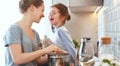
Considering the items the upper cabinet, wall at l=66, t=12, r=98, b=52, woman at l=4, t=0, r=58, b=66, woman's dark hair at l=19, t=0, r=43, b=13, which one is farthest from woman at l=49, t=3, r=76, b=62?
wall at l=66, t=12, r=98, b=52

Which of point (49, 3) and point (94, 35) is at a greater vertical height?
point (49, 3)

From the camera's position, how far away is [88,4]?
220cm

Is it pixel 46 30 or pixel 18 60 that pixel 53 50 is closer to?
pixel 18 60

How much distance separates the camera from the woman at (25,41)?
49.9 inches

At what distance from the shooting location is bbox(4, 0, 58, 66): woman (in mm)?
1268

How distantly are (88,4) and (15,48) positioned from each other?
1.13 m

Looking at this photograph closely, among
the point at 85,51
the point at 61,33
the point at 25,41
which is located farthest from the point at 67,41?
the point at 25,41

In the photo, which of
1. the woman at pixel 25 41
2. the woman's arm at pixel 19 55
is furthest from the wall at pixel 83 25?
the woman's arm at pixel 19 55

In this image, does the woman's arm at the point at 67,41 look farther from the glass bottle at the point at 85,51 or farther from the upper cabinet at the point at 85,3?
the upper cabinet at the point at 85,3

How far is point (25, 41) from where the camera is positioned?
133cm

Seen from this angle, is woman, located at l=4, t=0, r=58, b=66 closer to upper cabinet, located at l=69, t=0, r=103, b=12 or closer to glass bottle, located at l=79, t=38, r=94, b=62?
glass bottle, located at l=79, t=38, r=94, b=62

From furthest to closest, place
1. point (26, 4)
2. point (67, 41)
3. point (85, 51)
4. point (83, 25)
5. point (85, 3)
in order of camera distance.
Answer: point (83, 25)
point (85, 3)
point (85, 51)
point (67, 41)
point (26, 4)

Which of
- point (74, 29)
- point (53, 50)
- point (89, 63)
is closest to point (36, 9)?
point (53, 50)

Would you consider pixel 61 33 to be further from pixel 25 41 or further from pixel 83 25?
pixel 83 25
